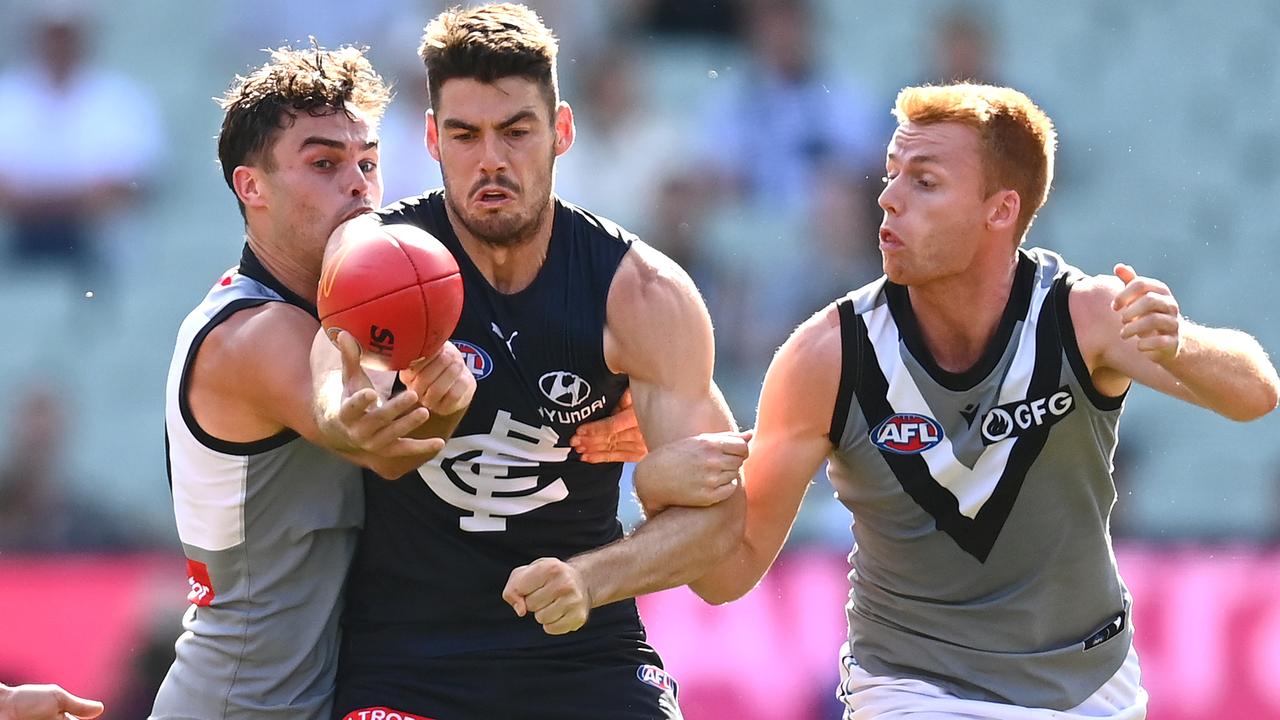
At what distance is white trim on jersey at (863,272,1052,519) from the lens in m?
5.54

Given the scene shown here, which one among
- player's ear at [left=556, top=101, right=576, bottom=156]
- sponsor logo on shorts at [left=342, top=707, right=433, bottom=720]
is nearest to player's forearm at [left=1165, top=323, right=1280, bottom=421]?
player's ear at [left=556, top=101, right=576, bottom=156]

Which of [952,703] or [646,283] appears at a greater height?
[646,283]

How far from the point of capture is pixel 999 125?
5.69 m

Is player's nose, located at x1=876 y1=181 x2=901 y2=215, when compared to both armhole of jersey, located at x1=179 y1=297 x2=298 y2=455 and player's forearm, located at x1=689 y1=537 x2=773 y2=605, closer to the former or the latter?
player's forearm, located at x1=689 y1=537 x2=773 y2=605

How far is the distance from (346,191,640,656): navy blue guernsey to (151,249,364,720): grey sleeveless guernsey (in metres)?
0.13

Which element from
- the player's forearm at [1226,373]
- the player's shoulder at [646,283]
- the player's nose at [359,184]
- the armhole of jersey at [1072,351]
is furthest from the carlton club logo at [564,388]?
the player's forearm at [1226,373]

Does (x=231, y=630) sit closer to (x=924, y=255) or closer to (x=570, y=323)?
(x=570, y=323)

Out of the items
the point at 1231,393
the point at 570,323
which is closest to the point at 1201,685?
the point at 1231,393

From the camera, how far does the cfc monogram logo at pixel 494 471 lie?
5.28m

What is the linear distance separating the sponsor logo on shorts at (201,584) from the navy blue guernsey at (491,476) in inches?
17.1

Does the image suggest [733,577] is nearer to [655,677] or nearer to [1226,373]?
[655,677]

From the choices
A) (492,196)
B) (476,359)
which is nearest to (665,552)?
(476,359)

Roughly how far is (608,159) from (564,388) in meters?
6.38

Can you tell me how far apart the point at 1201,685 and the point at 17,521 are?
6.77 m
